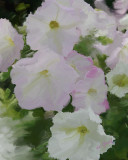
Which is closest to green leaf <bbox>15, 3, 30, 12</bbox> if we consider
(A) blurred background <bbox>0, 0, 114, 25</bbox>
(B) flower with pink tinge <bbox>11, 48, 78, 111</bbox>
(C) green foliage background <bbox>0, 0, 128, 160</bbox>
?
(A) blurred background <bbox>0, 0, 114, 25</bbox>

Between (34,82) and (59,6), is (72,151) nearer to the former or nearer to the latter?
(34,82)

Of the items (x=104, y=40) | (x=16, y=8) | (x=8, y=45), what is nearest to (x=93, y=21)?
(x=104, y=40)

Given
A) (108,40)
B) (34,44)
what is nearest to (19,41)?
(34,44)

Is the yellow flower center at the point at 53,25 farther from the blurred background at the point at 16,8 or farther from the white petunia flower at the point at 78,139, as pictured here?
the blurred background at the point at 16,8

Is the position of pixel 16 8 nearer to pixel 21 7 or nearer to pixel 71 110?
pixel 21 7

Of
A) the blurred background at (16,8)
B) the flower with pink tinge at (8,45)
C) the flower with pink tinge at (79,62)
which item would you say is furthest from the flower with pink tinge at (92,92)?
the blurred background at (16,8)
